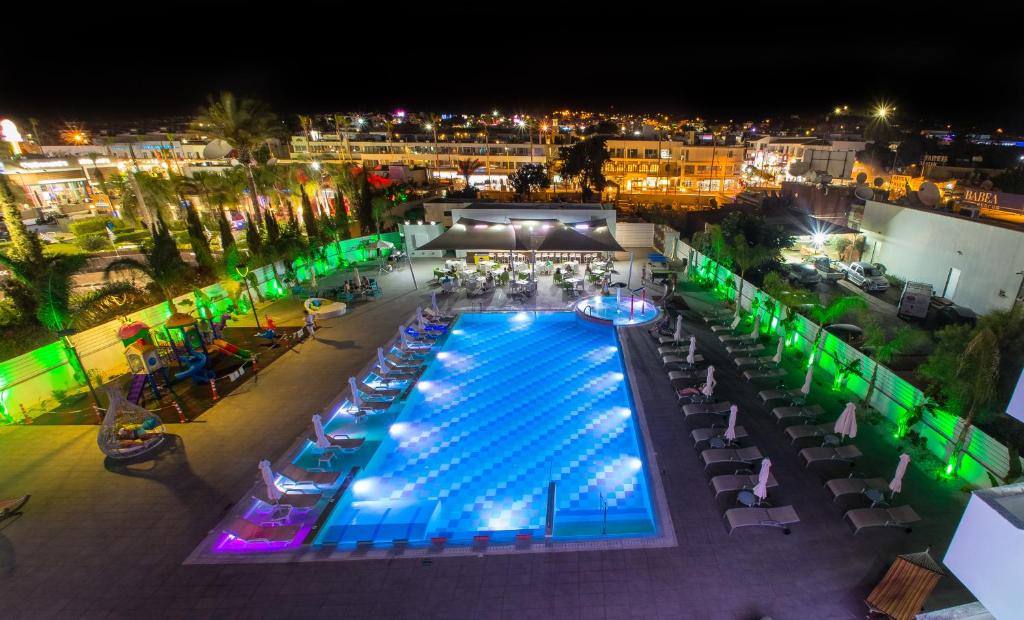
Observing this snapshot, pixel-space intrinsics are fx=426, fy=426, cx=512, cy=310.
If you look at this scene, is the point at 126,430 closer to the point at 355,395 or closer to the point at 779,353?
the point at 355,395

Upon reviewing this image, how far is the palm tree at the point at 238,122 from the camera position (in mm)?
24938

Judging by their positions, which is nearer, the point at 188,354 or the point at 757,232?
the point at 188,354

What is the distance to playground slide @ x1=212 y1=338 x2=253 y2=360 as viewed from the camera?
15500 millimetres

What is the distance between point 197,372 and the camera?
14500 millimetres

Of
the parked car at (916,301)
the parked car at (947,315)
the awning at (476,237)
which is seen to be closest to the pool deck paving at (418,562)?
the parked car at (916,301)

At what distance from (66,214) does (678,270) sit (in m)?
55.3

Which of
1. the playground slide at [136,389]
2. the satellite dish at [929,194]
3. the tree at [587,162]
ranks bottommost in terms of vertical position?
the playground slide at [136,389]

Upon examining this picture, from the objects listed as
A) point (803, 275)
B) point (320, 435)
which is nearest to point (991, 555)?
point (320, 435)

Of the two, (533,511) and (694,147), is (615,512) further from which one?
(694,147)

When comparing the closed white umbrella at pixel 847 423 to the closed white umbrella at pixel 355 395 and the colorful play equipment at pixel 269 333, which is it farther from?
the colorful play equipment at pixel 269 333

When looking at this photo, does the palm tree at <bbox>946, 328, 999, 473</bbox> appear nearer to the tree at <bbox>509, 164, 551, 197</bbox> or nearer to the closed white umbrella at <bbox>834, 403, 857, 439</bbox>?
the closed white umbrella at <bbox>834, 403, 857, 439</bbox>

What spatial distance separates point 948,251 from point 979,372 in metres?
13.9

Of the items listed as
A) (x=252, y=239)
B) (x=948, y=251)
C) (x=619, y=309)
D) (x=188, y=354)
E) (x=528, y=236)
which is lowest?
(x=619, y=309)

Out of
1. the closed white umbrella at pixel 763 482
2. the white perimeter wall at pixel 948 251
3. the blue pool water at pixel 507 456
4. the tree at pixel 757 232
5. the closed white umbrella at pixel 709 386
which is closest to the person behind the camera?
the closed white umbrella at pixel 763 482
